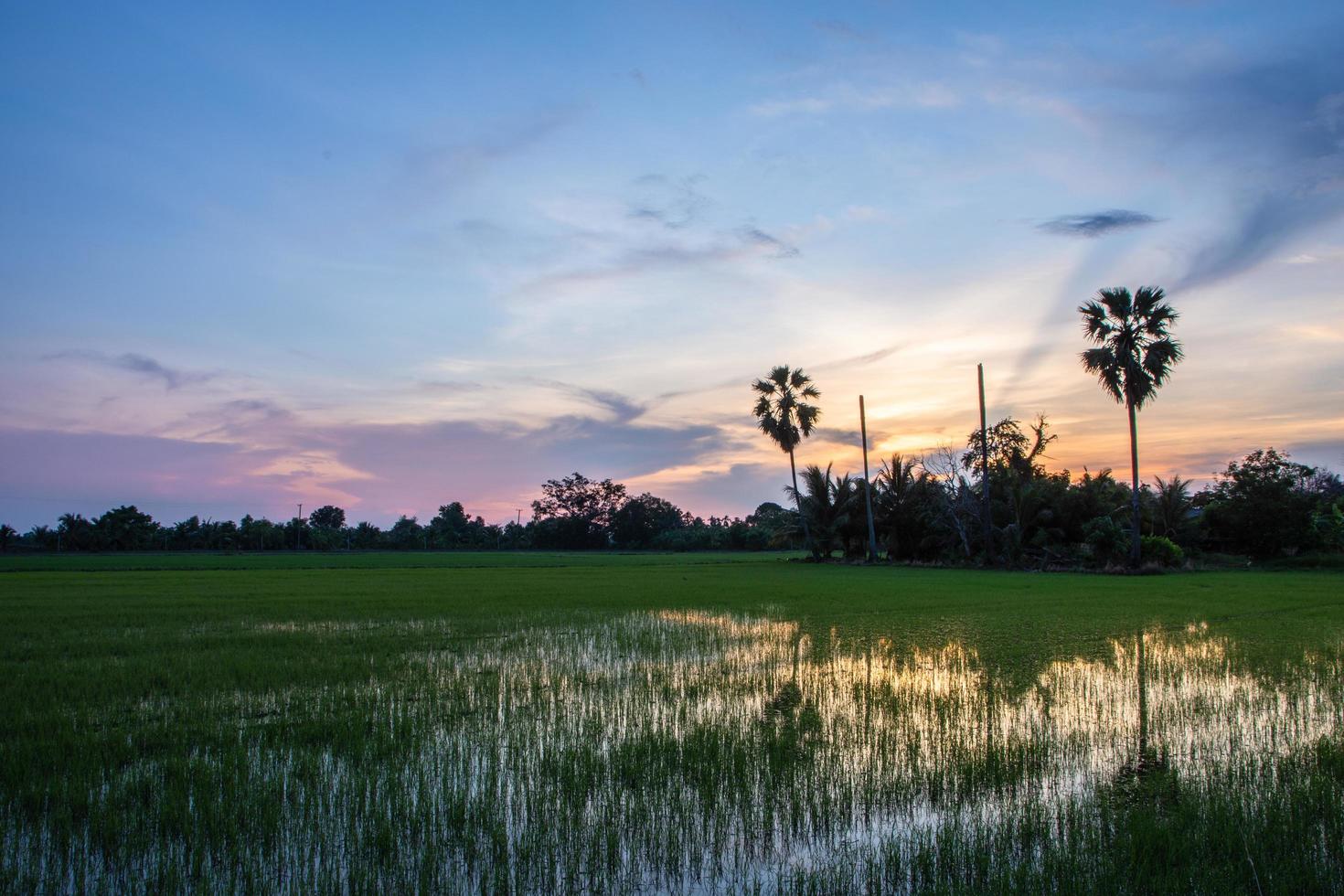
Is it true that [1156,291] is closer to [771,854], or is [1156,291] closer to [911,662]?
[911,662]

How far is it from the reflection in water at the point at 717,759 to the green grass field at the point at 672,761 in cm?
3

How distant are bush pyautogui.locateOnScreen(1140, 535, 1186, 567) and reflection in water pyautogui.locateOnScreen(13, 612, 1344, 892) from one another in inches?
906

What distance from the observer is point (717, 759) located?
5.50 metres

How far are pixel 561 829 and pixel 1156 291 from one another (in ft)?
109

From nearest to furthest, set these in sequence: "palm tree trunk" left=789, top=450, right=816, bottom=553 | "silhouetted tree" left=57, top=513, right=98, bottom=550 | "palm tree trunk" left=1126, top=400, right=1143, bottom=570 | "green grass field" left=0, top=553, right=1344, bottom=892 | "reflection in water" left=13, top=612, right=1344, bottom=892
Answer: "green grass field" left=0, top=553, right=1344, bottom=892 → "reflection in water" left=13, top=612, right=1344, bottom=892 → "palm tree trunk" left=1126, top=400, right=1143, bottom=570 → "palm tree trunk" left=789, top=450, right=816, bottom=553 → "silhouetted tree" left=57, top=513, right=98, bottom=550

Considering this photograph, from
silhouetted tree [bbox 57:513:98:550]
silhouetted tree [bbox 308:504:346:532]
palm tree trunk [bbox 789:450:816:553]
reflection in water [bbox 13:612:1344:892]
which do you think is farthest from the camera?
silhouetted tree [bbox 308:504:346:532]

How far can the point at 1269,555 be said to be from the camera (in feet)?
107

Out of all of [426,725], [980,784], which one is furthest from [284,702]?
[980,784]

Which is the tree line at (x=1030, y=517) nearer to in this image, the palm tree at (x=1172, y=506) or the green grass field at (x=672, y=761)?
the palm tree at (x=1172, y=506)

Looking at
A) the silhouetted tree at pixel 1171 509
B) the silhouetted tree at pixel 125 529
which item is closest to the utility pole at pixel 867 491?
the silhouetted tree at pixel 1171 509

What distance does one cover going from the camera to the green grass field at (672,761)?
12.4 ft

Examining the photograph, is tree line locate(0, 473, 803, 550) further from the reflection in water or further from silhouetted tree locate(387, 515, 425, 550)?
the reflection in water

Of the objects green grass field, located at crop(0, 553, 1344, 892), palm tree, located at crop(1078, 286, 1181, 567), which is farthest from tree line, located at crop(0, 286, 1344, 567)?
green grass field, located at crop(0, 553, 1344, 892)

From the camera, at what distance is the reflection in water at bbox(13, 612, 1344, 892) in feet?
13.0
